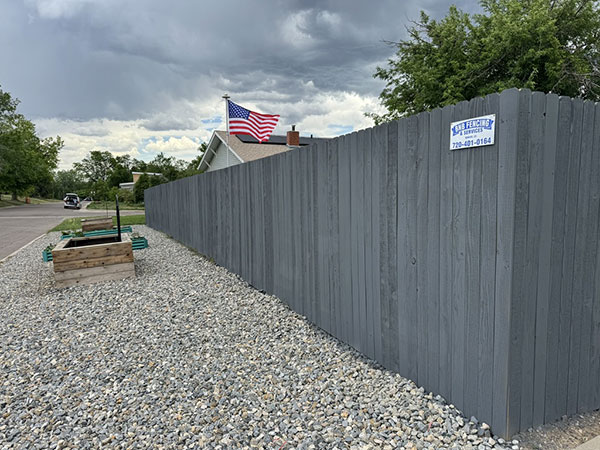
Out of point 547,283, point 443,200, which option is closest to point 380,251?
point 443,200

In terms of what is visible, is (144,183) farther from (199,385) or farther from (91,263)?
(199,385)

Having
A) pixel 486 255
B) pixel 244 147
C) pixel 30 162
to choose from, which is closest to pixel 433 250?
pixel 486 255

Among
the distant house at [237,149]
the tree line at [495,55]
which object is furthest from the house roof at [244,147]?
the tree line at [495,55]

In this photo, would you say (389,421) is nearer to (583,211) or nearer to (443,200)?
(443,200)

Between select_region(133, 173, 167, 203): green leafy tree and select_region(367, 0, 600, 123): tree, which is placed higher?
select_region(367, 0, 600, 123): tree

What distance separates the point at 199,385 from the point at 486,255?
216 cm

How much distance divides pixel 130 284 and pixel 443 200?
5.09 meters

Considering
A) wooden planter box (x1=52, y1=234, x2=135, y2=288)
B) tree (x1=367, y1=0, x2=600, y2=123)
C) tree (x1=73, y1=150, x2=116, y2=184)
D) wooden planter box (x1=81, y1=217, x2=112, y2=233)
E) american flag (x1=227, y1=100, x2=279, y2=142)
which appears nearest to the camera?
wooden planter box (x1=52, y1=234, x2=135, y2=288)

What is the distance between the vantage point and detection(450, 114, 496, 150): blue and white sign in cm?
190

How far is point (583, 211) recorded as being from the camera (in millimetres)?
2105

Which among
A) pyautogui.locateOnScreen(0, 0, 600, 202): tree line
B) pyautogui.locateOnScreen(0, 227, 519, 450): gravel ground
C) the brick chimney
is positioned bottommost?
pyautogui.locateOnScreen(0, 227, 519, 450): gravel ground

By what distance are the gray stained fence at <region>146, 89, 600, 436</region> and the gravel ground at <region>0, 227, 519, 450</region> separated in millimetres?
287

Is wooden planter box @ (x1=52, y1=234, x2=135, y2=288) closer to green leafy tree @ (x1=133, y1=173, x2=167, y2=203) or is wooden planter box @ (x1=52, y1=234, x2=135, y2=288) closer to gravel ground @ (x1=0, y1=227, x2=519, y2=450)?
gravel ground @ (x1=0, y1=227, x2=519, y2=450)

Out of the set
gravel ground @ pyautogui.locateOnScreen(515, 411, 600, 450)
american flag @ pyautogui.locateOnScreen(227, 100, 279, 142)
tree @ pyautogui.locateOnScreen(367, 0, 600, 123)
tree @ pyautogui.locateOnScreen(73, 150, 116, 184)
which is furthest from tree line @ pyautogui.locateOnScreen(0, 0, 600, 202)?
tree @ pyautogui.locateOnScreen(73, 150, 116, 184)
